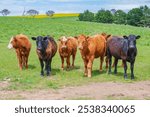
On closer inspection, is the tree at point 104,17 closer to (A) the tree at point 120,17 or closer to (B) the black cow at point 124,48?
(A) the tree at point 120,17

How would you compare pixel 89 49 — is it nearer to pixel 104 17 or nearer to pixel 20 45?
pixel 20 45

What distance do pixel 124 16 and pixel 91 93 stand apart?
2855 inches

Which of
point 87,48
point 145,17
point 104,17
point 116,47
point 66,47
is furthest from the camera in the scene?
point 104,17

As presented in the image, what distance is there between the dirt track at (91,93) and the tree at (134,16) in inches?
2585

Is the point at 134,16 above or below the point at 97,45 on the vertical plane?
below

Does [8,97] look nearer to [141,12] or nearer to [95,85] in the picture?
[95,85]

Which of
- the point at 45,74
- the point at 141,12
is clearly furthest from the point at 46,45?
the point at 141,12

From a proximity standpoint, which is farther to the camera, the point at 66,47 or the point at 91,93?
the point at 66,47

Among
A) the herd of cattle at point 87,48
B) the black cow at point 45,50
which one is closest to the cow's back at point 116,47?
the herd of cattle at point 87,48

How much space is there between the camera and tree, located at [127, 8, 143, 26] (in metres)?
78.8

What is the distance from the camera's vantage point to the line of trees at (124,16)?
78.8 metres

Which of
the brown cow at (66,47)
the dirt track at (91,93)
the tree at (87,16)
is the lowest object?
the tree at (87,16)

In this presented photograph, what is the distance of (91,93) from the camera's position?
12.1 metres

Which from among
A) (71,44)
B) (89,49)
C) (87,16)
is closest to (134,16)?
(87,16)
